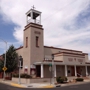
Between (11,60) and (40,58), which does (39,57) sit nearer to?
(40,58)

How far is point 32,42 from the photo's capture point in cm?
3312

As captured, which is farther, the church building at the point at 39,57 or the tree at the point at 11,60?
the tree at the point at 11,60

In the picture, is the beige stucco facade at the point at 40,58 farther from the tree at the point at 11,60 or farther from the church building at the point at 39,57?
the tree at the point at 11,60

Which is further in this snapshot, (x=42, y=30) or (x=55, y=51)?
(x=55, y=51)

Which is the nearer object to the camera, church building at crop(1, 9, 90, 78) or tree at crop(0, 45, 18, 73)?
church building at crop(1, 9, 90, 78)

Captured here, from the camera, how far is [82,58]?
38.5 meters

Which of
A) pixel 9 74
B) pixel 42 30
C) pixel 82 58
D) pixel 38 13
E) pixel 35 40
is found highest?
pixel 38 13

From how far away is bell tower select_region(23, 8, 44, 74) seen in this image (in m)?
32.5

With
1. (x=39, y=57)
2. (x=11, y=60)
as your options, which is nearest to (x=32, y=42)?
(x=39, y=57)

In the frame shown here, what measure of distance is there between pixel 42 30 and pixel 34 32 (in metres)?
2.47

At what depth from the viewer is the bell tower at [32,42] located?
1278 inches

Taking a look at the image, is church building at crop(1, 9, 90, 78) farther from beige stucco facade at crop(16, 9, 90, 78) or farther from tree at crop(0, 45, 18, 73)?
tree at crop(0, 45, 18, 73)

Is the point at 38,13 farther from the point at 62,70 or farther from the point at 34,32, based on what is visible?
the point at 62,70

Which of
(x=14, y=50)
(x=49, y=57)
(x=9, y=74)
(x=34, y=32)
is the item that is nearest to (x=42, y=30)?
(x=34, y=32)
